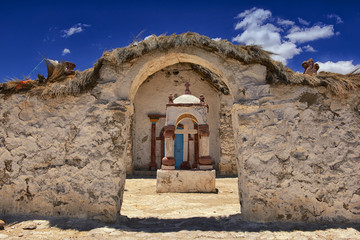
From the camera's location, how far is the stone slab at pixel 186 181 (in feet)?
19.1

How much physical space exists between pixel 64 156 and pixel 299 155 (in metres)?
2.82

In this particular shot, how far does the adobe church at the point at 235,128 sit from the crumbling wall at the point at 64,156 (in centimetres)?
1

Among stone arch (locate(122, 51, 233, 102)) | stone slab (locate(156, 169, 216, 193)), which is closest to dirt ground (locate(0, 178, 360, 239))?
stone arch (locate(122, 51, 233, 102))

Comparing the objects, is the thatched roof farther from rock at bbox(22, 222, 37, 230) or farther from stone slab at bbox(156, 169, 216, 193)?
stone slab at bbox(156, 169, 216, 193)

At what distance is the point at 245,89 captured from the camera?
3.12 metres

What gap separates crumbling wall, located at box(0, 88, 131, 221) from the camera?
2.94m

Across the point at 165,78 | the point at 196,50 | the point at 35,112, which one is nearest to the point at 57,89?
the point at 35,112

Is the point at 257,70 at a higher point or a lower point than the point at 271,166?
higher

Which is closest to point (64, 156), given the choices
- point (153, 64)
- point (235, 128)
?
point (153, 64)

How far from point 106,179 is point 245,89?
2.03 meters

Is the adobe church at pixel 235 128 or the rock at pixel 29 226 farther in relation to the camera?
the adobe church at pixel 235 128

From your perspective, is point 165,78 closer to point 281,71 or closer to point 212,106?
point 212,106

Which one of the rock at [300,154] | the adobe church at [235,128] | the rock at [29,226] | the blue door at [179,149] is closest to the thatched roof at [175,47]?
the adobe church at [235,128]

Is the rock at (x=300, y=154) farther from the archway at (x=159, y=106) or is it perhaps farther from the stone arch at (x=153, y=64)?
the archway at (x=159, y=106)
